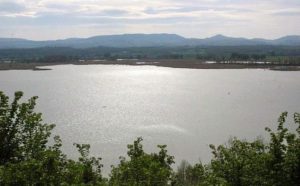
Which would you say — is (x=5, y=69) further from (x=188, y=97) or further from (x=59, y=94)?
(x=188, y=97)

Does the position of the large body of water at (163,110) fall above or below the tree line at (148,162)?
below

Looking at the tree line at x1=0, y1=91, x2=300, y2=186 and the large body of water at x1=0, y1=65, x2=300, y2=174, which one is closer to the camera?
the tree line at x1=0, y1=91, x2=300, y2=186

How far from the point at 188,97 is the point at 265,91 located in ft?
62.4

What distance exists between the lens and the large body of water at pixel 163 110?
162 ft

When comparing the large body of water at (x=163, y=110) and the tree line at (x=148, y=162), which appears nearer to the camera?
the tree line at (x=148, y=162)

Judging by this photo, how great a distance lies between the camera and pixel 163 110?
72125mm

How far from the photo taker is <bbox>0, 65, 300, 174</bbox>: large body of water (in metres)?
49.5

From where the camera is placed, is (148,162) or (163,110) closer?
(148,162)

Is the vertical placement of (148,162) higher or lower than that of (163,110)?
higher

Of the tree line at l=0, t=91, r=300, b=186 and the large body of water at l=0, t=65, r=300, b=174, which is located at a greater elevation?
the tree line at l=0, t=91, r=300, b=186

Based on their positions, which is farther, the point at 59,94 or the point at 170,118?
the point at 59,94

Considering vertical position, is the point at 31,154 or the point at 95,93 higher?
the point at 31,154

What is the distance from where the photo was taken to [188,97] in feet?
290

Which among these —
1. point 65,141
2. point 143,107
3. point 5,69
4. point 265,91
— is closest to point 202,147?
point 65,141
